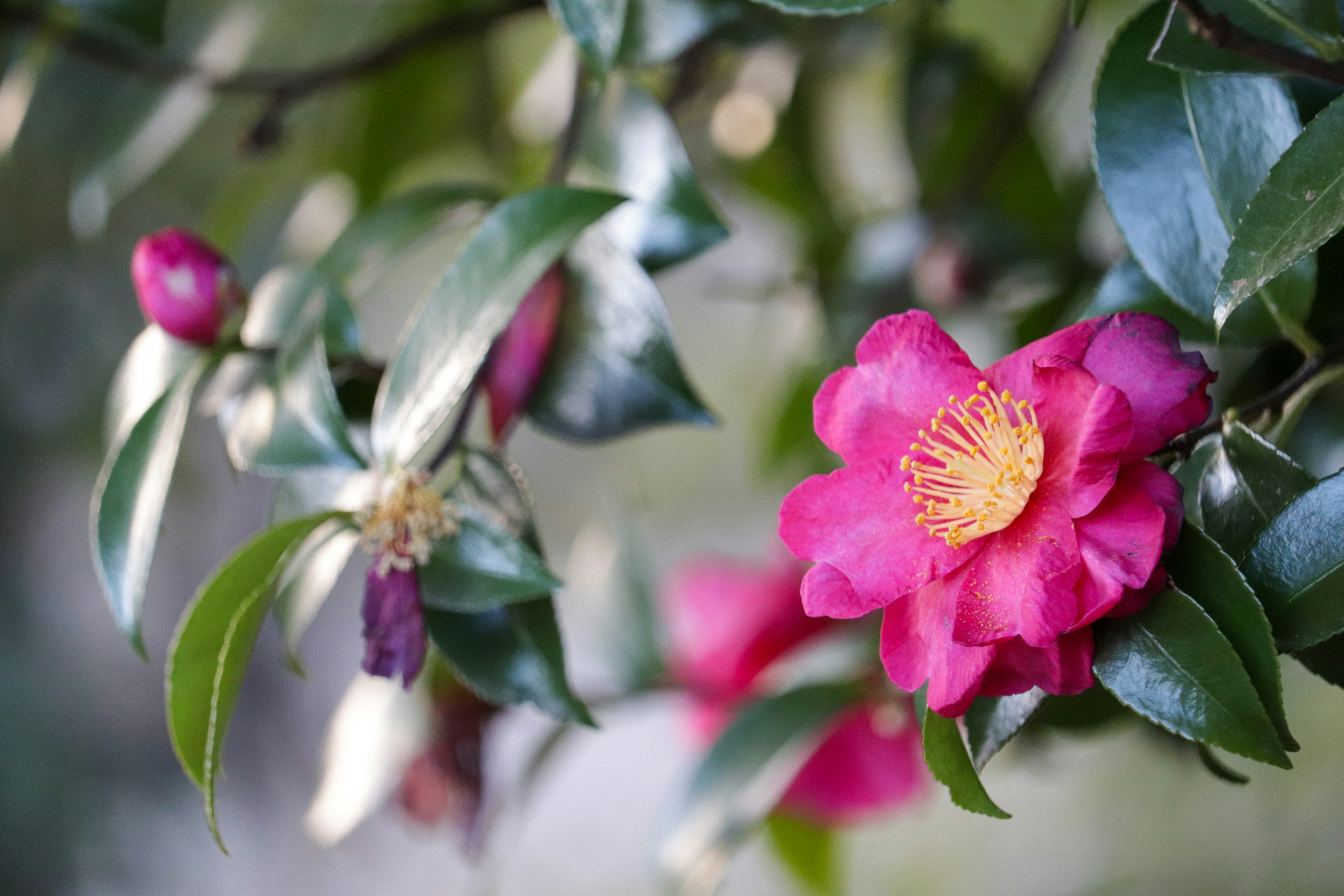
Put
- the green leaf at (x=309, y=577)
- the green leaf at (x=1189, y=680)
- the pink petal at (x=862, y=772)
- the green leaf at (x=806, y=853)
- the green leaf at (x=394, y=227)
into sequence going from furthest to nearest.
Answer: the green leaf at (x=806, y=853)
the pink petal at (x=862, y=772)
the green leaf at (x=394, y=227)
the green leaf at (x=309, y=577)
the green leaf at (x=1189, y=680)

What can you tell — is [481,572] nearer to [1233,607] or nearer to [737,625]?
[1233,607]

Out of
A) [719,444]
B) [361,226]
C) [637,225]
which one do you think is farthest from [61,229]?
[637,225]

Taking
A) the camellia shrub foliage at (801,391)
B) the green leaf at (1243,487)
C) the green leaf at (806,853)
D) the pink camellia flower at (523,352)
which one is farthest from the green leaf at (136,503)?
the green leaf at (806,853)

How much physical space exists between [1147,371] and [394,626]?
0.22 m

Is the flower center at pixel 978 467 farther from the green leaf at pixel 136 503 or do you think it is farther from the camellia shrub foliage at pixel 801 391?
the green leaf at pixel 136 503

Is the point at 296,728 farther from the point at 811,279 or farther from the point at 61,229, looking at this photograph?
the point at 811,279

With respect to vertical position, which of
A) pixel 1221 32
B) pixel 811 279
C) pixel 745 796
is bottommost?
pixel 745 796

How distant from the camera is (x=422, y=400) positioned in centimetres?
33

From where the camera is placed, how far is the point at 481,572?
32cm

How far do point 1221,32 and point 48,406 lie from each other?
128 centimetres

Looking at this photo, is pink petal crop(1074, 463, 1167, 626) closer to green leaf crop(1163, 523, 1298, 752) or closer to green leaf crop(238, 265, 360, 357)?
green leaf crop(1163, 523, 1298, 752)

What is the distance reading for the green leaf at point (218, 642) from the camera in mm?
301

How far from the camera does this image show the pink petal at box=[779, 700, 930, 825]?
1.89 feet

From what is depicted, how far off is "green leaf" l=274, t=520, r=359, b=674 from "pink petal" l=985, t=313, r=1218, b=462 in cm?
22
